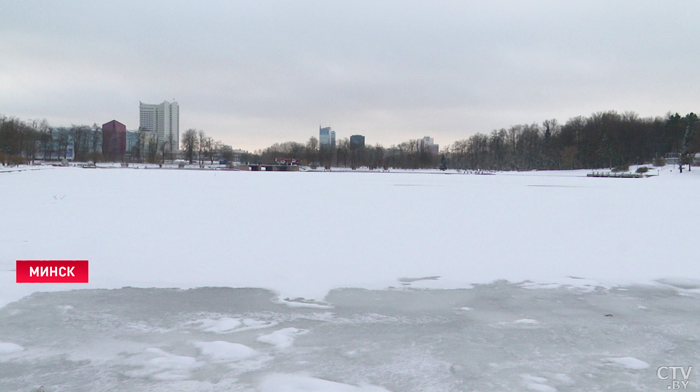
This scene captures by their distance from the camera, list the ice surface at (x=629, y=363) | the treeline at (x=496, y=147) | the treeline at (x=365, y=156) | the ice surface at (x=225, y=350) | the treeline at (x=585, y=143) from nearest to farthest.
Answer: the ice surface at (x=629, y=363)
the ice surface at (x=225, y=350)
the treeline at (x=496, y=147)
the treeline at (x=585, y=143)
the treeline at (x=365, y=156)

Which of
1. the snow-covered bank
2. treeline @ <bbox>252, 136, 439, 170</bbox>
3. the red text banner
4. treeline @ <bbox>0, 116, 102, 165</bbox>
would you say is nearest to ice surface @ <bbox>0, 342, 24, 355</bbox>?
the snow-covered bank

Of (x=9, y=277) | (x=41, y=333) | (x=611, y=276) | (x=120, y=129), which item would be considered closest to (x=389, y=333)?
(x=41, y=333)

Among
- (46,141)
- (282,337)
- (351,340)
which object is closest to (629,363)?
(351,340)

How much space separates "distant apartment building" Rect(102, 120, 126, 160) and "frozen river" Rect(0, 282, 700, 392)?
130130mm

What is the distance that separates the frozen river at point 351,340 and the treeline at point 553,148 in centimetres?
8412

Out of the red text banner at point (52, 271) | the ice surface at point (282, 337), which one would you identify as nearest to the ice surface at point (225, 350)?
the ice surface at point (282, 337)

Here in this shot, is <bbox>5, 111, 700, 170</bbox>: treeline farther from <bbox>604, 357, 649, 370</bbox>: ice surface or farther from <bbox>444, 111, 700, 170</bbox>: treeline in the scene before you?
<bbox>604, 357, 649, 370</bbox>: ice surface

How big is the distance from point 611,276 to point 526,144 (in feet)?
398

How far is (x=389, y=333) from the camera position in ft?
16.5

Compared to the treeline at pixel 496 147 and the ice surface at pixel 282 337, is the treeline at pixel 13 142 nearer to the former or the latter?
the treeline at pixel 496 147

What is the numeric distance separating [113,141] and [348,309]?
140 meters

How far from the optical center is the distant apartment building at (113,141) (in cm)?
12675

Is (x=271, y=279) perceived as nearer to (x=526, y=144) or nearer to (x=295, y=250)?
(x=295, y=250)

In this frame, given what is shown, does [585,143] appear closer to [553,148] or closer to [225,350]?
[553,148]
